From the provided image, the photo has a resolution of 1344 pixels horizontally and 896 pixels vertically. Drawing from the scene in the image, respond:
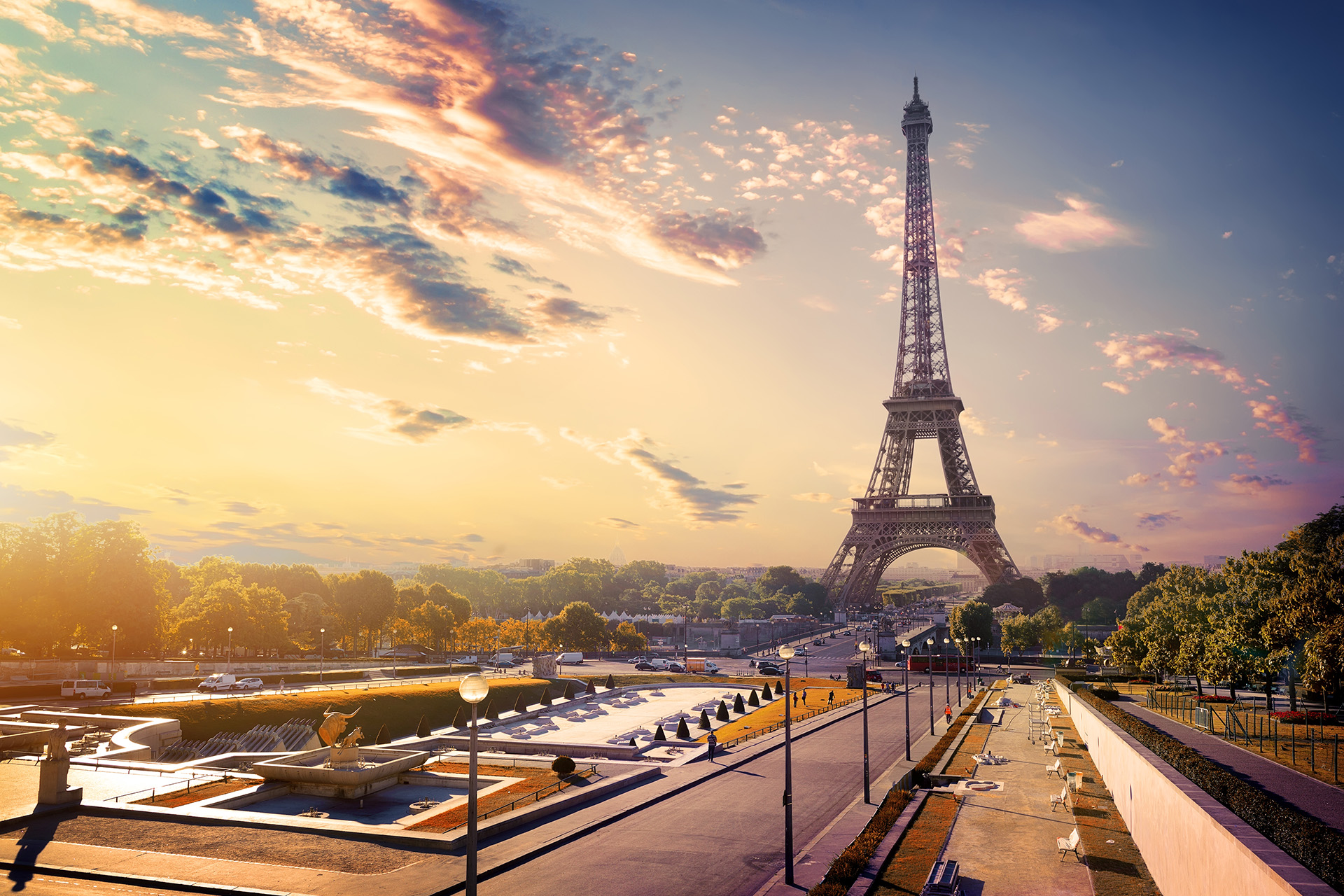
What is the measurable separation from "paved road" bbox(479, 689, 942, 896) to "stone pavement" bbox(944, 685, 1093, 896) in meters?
4.87

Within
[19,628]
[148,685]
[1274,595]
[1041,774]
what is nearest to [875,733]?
[1041,774]

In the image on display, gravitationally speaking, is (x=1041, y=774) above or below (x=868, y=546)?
below

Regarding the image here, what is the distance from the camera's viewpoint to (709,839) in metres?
27.8

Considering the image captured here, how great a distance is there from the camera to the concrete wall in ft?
42.1

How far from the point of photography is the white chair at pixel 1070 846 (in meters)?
24.2

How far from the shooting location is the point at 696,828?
1148 inches

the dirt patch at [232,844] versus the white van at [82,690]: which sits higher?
the dirt patch at [232,844]

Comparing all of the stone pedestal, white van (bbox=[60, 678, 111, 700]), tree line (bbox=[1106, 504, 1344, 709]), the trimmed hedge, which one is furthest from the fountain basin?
tree line (bbox=[1106, 504, 1344, 709])

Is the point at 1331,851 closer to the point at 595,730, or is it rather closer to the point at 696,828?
the point at 696,828

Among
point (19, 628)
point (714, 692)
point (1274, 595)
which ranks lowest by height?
point (714, 692)

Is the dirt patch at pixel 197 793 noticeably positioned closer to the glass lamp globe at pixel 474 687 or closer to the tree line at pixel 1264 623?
the glass lamp globe at pixel 474 687

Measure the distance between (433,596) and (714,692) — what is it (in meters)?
75.1

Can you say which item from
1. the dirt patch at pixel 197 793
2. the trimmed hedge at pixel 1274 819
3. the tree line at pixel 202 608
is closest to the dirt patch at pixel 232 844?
the dirt patch at pixel 197 793

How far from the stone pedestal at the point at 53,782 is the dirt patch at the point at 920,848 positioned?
26.8 meters
